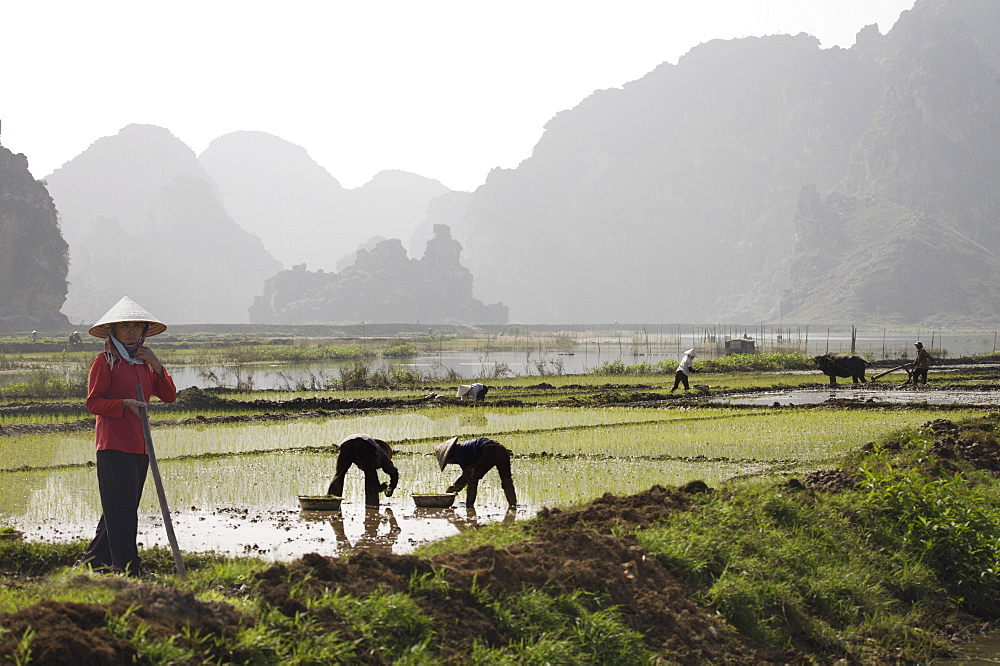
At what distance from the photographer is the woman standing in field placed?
268 inches

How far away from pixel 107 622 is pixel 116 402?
8.05 feet

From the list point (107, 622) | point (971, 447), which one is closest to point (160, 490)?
point (107, 622)

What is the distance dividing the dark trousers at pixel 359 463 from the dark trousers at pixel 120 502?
153 inches

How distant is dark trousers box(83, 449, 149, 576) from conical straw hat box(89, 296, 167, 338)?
1019 millimetres

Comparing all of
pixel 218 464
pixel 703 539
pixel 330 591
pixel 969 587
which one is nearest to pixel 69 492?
pixel 218 464

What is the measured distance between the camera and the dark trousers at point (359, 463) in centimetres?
1080

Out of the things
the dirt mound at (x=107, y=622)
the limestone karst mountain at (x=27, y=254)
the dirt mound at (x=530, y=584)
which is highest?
the limestone karst mountain at (x=27, y=254)

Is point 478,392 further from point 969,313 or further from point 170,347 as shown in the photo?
point 969,313

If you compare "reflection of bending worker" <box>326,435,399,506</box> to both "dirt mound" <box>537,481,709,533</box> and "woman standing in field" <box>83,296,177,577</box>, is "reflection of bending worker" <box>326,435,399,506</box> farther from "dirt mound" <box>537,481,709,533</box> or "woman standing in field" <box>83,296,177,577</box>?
"woman standing in field" <box>83,296,177,577</box>

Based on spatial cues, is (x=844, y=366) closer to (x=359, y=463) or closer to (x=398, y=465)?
(x=398, y=465)

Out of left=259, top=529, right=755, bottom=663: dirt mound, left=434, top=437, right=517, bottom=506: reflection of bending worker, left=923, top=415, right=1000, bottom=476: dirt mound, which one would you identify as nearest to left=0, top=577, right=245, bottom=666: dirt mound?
left=259, top=529, right=755, bottom=663: dirt mound

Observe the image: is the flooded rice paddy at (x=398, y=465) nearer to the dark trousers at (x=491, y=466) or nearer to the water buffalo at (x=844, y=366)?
the dark trousers at (x=491, y=466)

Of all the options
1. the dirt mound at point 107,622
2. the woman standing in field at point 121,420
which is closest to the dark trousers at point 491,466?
the woman standing in field at point 121,420

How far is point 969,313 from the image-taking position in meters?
166
